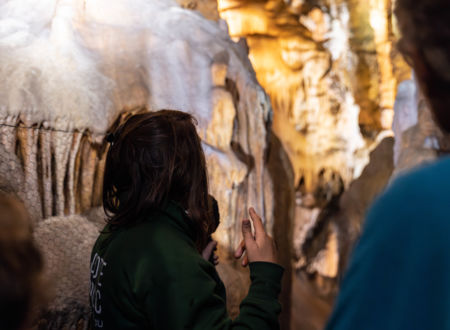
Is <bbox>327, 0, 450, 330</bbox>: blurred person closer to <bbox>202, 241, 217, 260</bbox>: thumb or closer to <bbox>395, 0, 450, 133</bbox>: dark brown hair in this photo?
<bbox>395, 0, 450, 133</bbox>: dark brown hair

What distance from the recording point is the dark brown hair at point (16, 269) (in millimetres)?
438

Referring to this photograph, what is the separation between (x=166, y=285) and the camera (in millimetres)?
824

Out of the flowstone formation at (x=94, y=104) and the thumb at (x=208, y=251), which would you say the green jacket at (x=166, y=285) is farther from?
the flowstone formation at (x=94, y=104)

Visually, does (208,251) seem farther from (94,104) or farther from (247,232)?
(94,104)

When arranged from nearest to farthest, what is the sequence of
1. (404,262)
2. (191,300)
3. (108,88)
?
1. (404,262)
2. (191,300)
3. (108,88)

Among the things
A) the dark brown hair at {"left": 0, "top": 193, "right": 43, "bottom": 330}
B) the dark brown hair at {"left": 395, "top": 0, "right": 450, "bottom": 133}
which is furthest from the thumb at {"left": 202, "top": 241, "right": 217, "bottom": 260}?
the dark brown hair at {"left": 395, "top": 0, "right": 450, "bottom": 133}

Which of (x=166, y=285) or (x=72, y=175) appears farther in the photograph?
(x=72, y=175)

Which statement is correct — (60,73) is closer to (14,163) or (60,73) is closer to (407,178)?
(14,163)

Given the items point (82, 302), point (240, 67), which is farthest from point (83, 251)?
point (240, 67)

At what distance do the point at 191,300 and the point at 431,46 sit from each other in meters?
0.57

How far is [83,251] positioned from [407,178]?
148 cm

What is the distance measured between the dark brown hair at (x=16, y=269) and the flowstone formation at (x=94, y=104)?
3.65 feet

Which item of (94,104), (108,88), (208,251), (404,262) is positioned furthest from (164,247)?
(108,88)

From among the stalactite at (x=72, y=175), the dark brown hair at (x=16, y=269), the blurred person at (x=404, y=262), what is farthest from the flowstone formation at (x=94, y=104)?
the blurred person at (x=404, y=262)
